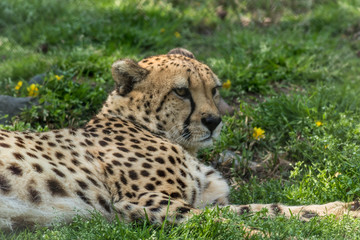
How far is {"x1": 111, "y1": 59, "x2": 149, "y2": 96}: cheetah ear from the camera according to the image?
12.4 feet

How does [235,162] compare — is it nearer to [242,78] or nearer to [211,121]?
[211,121]

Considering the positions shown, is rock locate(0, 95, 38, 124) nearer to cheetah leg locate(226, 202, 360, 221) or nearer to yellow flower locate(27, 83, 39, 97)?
yellow flower locate(27, 83, 39, 97)

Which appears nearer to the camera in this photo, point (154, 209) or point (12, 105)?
point (154, 209)

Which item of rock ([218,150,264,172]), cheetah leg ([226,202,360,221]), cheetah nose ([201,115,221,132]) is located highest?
cheetah nose ([201,115,221,132])

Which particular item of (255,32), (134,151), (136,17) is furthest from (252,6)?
→ (134,151)

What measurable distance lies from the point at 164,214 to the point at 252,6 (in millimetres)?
5291

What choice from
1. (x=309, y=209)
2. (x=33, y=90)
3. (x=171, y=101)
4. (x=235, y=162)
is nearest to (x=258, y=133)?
(x=235, y=162)

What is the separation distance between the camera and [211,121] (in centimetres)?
367

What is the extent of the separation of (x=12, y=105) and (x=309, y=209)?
9.26ft

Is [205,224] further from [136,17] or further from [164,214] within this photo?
[136,17]

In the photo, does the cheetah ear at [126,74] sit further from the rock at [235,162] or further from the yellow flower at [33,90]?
the yellow flower at [33,90]

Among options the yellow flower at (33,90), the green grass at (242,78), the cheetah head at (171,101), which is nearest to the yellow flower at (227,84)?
the green grass at (242,78)

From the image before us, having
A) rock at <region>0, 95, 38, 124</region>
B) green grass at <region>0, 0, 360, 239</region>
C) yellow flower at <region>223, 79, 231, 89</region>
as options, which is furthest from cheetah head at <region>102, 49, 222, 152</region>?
yellow flower at <region>223, 79, 231, 89</region>

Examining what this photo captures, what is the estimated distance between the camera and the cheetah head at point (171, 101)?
3730 mm
